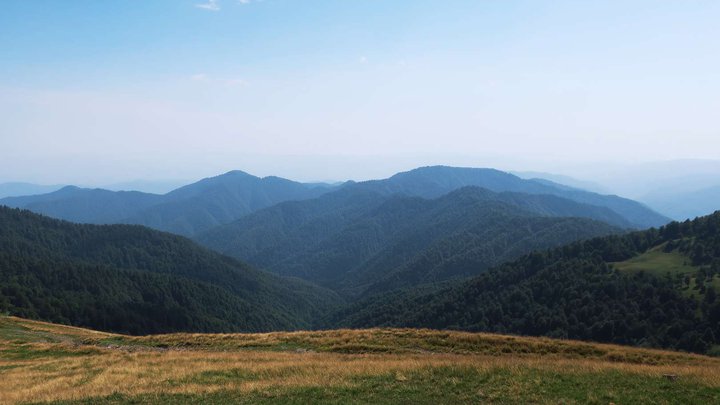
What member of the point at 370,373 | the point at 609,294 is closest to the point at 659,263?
the point at 609,294

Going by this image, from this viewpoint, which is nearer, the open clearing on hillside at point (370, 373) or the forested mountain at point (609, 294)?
the open clearing on hillside at point (370, 373)

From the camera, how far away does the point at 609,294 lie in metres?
120

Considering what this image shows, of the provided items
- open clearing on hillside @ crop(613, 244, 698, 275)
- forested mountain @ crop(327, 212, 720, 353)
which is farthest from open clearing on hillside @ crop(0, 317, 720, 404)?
open clearing on hillside @ crop(613, 244, 698, 275)

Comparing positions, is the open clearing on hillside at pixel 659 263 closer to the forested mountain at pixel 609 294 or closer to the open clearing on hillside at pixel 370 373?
the forested mountain at pixel 609 294

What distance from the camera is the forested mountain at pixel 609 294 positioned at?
313 feet

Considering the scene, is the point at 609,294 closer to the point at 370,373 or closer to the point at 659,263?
the point at 659,263

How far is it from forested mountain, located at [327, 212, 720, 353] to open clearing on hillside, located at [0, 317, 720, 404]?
72481 mm

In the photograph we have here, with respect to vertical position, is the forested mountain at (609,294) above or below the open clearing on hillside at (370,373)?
below

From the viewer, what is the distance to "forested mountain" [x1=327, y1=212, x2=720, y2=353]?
313ft

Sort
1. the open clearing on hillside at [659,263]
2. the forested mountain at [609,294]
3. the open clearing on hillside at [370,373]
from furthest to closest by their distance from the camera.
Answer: the open clearing on hillside at [659,263] → the forested mountain at [609,294] → the open clearing on hillside at [370,373]

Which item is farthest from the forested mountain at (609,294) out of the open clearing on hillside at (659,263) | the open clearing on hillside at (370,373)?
the open clearing on hillside at (370,373)

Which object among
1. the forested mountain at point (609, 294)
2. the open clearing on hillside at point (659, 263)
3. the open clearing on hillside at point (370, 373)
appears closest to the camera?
the open clearing on hillside at point (370, 373)

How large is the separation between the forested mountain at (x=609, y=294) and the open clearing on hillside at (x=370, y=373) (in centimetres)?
7248

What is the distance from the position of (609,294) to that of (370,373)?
123 m
